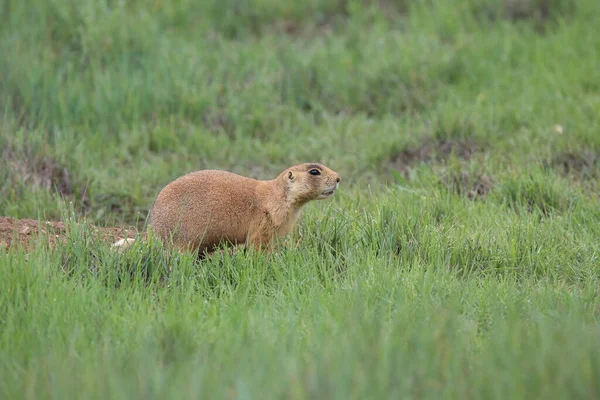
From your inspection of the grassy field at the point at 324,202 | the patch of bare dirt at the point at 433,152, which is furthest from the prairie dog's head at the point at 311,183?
the patch of bare dirt at the point at 433,152

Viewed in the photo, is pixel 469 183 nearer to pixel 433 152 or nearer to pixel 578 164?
pixel 433 152

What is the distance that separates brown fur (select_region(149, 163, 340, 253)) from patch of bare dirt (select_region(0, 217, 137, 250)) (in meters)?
0.28

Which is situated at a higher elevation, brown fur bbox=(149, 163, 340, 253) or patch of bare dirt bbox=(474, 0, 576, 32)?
patch of bare dirt bbox=(474, 0, 576, 32)

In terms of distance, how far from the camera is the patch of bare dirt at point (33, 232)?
541 cm

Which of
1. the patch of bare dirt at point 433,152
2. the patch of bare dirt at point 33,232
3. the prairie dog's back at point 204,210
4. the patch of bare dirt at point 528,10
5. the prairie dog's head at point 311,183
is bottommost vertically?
the patch of bare dirt at point 433,152

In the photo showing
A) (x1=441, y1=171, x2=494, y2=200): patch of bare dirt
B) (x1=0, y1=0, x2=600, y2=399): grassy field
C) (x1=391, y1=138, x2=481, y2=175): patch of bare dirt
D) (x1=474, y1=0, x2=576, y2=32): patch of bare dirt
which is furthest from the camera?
(x1=474, y1=0, x2=576, y2=32): patch of bare dirt

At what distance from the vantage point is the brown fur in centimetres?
566

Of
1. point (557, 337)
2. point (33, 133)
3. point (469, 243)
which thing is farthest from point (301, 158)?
point (557, 337)

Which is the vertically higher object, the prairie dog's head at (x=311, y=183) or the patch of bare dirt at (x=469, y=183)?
the prairie dog's head at (x=311, y=183)

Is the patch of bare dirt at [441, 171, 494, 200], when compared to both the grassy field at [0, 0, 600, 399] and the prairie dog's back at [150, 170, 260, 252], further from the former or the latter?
the prairie dog's back at [150, 170, 260, 252]

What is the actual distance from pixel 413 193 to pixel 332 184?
3.47 ft

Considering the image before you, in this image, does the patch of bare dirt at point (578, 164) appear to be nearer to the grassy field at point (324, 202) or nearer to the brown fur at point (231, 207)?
the grassy field at point (324, 202)

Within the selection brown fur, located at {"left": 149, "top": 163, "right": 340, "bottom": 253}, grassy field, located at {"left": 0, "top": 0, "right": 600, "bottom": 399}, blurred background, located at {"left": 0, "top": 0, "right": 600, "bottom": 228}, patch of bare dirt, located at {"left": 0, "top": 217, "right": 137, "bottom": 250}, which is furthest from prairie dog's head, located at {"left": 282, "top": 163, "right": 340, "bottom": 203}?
blurred background, located at {"left": 0, "top": 0, "right": 600, "bottom": 228}

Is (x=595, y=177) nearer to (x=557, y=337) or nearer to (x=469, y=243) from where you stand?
(x=469, y=243)
